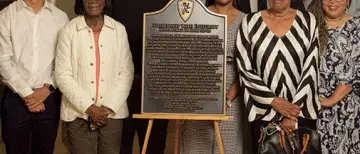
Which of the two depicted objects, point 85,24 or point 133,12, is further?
point 133,12

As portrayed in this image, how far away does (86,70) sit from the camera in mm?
3426

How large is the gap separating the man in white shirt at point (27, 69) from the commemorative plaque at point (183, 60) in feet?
2.12

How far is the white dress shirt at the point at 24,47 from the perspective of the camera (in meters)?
3.55

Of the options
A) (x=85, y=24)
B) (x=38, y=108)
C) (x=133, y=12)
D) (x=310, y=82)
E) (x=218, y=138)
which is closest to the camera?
(x=310, y=82)

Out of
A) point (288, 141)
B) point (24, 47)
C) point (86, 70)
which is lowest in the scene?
point (288, 141)

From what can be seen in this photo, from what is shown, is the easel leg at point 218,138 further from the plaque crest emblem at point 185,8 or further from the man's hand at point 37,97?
the man's hand at point 37,97

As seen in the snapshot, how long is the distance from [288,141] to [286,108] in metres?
0.20

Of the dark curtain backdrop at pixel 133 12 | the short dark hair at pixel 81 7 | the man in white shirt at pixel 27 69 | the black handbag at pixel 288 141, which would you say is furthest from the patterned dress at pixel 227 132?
the man in white shirt at pixel 27 69

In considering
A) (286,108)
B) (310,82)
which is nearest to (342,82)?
(310,82)

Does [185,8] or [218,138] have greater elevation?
[185,8]

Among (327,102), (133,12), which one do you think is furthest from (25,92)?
(327,102)

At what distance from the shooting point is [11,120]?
3.59 metres

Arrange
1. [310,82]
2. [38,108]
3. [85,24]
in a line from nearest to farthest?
[310,82] < [85,24] < [38,108]

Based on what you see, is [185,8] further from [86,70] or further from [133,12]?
[86,70]
